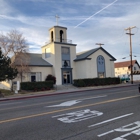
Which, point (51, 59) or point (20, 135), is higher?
point (51, 59)

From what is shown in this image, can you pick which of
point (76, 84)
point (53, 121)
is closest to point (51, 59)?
point (76, 84)

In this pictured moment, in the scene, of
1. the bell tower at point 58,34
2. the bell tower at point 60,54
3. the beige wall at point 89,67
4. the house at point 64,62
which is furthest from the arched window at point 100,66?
the bell tower at point 58,34

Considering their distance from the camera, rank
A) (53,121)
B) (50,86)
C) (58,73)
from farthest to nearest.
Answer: (58,73)
(50,86)
(53,121)

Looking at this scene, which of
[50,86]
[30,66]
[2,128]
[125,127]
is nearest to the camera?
[125,127]

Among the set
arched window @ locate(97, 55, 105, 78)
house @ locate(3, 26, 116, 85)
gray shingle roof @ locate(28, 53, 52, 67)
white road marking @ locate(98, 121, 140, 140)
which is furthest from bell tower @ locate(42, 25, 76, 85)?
white road marking @ locate(98, 121, 140, 140)

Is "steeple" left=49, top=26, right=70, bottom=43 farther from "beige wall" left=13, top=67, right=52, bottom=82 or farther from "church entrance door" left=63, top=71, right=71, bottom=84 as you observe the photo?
"church entrance door" left=63, top=71, right=71, bottom=84

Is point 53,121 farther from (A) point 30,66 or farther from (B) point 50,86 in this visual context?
(A) point 30,66

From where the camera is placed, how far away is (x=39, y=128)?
5340 mm

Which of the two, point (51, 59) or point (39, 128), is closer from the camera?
point (39, 128)

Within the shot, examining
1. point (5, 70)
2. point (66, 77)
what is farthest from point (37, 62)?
point (5, 70)

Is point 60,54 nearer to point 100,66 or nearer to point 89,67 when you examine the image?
point 89,67

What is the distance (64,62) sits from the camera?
Result: 3209 cm

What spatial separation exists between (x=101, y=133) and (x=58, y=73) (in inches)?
1034

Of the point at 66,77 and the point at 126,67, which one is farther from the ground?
the point at 126,67
